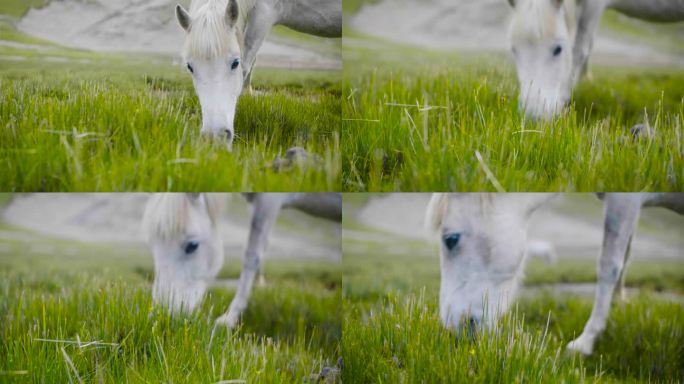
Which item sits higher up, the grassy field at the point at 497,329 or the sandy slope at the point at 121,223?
the sandy slope at the point at 121,223

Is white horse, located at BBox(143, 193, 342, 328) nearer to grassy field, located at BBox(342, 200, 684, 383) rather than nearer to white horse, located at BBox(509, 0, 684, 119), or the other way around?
grassy field, located at BBox(342, 200, 684, 383)

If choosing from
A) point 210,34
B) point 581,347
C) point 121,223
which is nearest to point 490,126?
point 581,347

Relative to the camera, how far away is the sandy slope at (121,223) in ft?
4.80

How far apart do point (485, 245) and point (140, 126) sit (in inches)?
36.7

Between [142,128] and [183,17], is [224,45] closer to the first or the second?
[183,17]

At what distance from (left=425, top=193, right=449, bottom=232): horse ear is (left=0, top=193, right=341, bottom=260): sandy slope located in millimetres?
248

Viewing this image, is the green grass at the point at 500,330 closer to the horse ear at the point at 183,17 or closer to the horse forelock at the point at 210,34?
the horse forelock at the point at 210,34

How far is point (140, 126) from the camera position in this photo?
1.43m

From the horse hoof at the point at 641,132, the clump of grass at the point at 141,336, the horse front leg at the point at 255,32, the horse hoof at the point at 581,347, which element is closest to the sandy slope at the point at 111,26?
the horse front leg at the point at 255,32

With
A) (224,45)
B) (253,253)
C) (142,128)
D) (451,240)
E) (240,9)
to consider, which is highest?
(240,9)

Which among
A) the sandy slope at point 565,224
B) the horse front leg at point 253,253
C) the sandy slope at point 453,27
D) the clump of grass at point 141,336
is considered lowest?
the clump of grass at point 141,336

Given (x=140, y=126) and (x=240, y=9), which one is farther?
(x=240, y=9)

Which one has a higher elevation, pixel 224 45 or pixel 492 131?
pixel 224 45

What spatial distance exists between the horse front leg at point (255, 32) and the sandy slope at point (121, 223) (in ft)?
1.11
